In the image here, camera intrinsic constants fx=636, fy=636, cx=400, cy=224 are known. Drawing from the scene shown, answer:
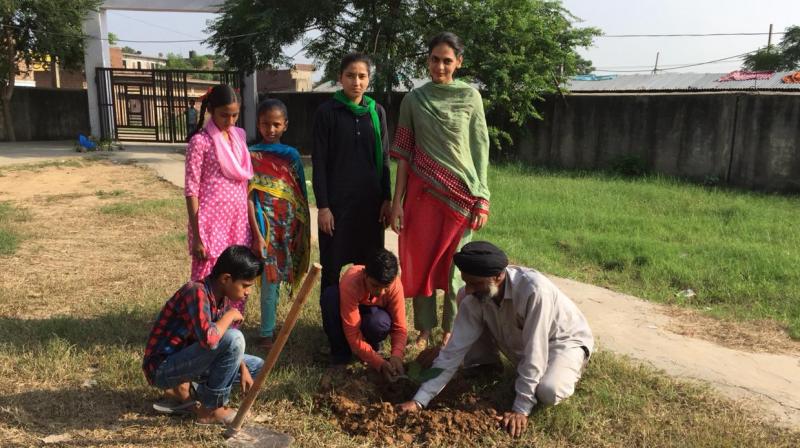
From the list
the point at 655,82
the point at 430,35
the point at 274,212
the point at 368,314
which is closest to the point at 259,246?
the point at 274,212

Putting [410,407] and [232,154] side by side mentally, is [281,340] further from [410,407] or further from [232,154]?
[232,154]

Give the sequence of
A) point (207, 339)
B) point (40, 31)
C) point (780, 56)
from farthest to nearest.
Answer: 1. point (780, 56)
2. point (40, 31)
3. point (207, 339)

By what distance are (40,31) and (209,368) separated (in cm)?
1725

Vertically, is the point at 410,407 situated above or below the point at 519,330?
below

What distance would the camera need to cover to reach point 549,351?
121 inches

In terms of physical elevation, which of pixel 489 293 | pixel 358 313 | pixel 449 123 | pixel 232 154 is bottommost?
pixel 358 313

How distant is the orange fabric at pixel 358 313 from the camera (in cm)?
322

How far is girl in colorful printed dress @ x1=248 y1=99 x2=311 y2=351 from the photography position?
11.9 ft

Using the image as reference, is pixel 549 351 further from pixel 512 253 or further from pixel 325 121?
pixel 512 253

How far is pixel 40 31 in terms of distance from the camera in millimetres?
16641

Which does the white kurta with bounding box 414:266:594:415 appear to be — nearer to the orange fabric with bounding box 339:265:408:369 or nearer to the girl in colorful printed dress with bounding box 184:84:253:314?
the orange fabric with bounding box 339:265:408:369

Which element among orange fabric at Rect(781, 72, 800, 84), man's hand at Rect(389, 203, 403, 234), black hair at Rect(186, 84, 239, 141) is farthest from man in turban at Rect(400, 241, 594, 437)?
orange fabric at Rect(781, 72, 800, 84)

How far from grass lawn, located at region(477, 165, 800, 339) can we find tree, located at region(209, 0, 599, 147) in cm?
334

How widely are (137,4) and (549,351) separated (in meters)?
17.0
